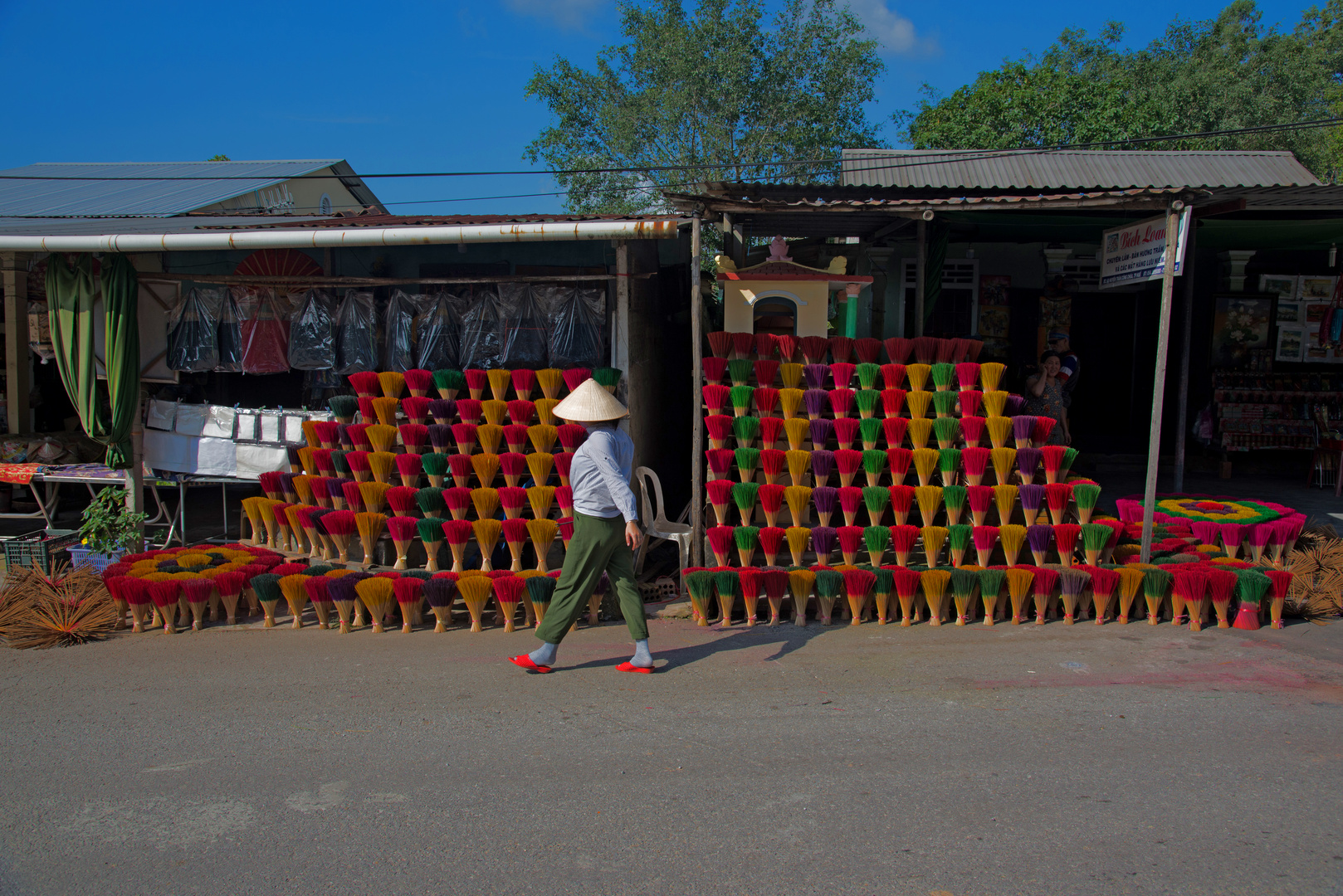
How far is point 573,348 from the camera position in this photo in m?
6.98

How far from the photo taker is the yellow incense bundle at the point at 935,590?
16.1 feet

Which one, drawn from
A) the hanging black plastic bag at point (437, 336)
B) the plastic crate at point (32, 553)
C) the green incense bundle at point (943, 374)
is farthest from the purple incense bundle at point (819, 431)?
the plastic crate at point (32, 553)

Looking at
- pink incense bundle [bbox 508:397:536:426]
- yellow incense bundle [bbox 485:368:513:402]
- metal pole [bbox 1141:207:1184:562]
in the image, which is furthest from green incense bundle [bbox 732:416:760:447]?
metal pole [bbox 1141:207:1184:562]

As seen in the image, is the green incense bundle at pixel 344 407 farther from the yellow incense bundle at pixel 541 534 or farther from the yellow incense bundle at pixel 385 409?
the yellow incense bundle at pixel 541 534

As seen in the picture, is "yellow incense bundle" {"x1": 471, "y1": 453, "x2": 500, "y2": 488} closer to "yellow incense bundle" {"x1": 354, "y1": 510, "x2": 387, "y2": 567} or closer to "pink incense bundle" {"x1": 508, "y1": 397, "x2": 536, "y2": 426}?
"pink incense bundle" {"x1": 508, "y1": 397, "x2": 536, "y2": 426}

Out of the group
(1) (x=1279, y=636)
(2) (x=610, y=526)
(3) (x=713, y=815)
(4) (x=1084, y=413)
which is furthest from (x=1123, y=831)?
(4) (x=1084, y=413)

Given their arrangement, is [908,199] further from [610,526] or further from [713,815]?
[713,815]

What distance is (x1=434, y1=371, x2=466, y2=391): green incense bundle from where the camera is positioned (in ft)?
21.3

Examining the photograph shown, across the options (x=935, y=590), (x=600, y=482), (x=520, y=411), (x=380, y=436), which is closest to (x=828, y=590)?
(x=935, y=590)

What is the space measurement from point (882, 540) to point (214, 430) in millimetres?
5591

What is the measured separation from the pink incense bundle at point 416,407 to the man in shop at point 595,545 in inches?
98.2

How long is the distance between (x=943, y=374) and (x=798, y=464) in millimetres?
1310

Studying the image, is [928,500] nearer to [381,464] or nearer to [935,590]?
[935,590]

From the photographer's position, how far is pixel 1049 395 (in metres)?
6.91
